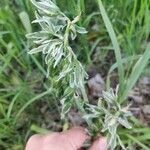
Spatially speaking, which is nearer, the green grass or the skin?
the skin

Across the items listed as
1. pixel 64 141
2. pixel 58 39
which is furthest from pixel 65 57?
pixel 64 141

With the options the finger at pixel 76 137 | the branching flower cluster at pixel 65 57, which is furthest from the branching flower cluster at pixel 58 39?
the finger at pixel 76 137

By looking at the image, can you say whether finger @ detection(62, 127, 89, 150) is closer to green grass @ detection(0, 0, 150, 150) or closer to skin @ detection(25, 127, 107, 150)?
skin @ detection(25, 127, 107, 150)

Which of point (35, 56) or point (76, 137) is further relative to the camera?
point (35, 56)

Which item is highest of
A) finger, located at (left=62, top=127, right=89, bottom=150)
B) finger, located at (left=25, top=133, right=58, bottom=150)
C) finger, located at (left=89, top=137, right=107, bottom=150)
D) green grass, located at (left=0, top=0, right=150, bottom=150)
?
green grass, located at (left=0, top=0, right=150, bottom=150)

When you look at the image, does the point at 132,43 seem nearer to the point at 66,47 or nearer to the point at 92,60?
the point at 92,60

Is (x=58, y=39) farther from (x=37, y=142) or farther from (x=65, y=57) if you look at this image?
(x=37, y=142)

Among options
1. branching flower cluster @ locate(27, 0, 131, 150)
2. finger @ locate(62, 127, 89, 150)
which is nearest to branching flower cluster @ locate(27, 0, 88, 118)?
branching flower cluster @ locate(27, 0, 131, 150)
